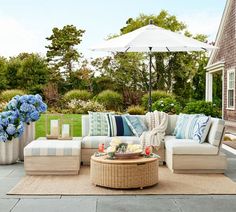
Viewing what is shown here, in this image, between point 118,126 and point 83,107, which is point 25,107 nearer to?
point 118,126

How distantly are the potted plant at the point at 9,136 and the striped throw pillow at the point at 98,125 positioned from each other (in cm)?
118

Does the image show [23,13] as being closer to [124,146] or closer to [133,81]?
[133,81]

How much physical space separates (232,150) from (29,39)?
16.5 metres

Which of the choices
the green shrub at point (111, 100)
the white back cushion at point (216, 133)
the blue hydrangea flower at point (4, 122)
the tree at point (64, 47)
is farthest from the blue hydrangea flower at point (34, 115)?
the tree at point (64, 47)

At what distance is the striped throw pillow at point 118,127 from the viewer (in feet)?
23.8

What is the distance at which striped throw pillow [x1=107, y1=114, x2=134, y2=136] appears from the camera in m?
7.25

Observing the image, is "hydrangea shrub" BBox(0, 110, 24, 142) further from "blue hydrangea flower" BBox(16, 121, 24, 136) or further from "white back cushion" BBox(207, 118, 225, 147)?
"white back cushion" BBox(207, 118, 225, 147)

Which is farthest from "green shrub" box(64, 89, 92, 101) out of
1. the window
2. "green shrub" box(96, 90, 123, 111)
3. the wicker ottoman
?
the wicker ottoman

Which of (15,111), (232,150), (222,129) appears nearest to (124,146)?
(222,129)

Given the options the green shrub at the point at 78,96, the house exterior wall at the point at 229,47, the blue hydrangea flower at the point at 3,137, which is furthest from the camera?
the green shrub at the point at 78,96

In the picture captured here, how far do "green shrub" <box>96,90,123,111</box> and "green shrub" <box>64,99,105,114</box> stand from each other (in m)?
0.53

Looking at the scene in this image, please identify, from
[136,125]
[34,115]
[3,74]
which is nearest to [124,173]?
[136,125]

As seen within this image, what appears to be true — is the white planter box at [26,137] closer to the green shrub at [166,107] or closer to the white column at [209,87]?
the green shrub at [166,107]

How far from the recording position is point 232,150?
870cm
